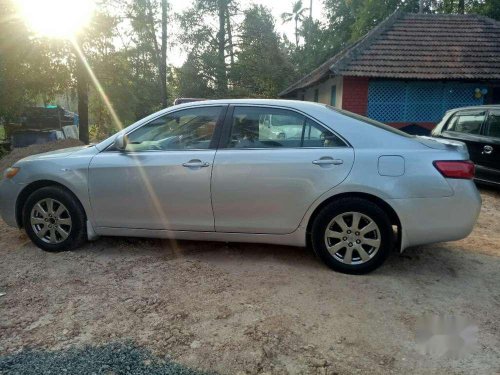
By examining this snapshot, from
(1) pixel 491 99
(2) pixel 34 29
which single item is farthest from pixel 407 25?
(2) pixel 34 29

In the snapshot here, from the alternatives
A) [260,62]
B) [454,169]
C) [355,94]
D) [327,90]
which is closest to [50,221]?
[454,169]

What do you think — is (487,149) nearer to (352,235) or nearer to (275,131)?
(352,235)

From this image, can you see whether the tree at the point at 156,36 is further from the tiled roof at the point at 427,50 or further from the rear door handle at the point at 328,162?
the rear door handle at the point at 328,162

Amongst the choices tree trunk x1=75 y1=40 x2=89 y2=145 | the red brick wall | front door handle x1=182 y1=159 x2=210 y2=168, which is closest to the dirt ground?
front door handle x1=182 y1=159 x2=210 y2=168

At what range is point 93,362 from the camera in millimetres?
2352

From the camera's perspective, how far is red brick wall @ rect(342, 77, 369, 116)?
1383 centimetres

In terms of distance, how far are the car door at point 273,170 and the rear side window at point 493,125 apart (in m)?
4.81

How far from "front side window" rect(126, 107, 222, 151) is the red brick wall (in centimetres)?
1107

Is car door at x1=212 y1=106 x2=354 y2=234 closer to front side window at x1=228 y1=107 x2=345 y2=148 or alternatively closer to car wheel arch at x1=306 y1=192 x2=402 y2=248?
front side window at x1=228 y1=107 x2=345 y2=148

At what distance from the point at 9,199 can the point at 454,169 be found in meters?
4.30

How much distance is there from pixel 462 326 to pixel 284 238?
60.3 inches

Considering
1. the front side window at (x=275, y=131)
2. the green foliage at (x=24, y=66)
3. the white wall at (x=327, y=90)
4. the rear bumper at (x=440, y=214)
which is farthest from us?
the white wall at (x=327, y=90)

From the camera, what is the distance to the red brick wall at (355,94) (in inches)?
544

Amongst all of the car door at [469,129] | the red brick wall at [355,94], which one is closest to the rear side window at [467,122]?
the car door at [469,129]
